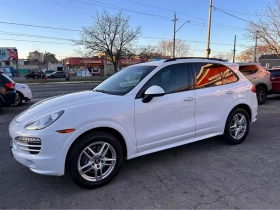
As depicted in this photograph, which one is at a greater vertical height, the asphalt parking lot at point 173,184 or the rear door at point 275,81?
the rear door at point 275,81

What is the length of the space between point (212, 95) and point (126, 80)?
156cm

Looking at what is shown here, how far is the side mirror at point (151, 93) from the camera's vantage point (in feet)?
10.4

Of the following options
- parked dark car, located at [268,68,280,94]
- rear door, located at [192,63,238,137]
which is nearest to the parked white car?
rear door, located at [192,63,238,137]

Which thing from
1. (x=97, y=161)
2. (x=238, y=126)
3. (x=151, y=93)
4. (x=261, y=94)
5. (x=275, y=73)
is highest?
(x=275, y=73)

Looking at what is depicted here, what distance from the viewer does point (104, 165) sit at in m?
3.08

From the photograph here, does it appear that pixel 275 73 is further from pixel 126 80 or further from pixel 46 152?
pixel 46 152

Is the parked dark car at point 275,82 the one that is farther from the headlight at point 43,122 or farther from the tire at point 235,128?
the headlight at point 43,122

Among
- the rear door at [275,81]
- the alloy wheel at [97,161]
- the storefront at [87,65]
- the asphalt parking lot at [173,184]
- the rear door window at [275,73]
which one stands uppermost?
the storefront at [87,65]

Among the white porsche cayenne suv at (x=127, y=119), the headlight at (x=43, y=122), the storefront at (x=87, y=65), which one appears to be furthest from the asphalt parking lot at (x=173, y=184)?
the storefront at (x=87, y=65)

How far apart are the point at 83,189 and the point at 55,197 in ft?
1.16

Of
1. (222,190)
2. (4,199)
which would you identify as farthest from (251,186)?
(4,199)

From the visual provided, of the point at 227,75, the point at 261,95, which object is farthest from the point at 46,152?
the point at 261,95

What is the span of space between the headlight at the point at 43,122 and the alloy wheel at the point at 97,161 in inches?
21.7

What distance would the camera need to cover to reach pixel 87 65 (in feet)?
187
